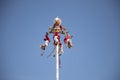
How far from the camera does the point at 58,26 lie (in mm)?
9867

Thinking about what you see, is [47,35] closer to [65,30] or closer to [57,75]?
[65,30]

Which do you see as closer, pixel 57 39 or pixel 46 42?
pixel 57 39

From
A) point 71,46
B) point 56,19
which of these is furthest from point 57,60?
point 56,19

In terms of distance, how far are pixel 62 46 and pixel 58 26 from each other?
674 mm

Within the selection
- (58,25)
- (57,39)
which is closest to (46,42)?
(57,39)

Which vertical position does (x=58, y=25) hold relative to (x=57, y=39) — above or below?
above

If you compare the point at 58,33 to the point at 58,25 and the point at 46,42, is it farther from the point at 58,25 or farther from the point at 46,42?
the point at 46,42

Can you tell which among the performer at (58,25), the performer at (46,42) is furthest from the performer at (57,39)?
the performer at (46,42)

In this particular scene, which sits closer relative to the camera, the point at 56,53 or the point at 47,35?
the point at 56,53

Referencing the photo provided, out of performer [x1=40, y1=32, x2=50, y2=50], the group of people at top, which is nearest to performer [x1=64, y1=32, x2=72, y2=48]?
the group of people at top

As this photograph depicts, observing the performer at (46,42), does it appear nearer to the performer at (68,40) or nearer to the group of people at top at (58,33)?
the group of people at top at (58,33)

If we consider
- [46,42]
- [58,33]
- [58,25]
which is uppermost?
[58,25]

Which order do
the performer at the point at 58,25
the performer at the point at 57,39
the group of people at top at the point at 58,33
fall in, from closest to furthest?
the performer at the point at 57,39, the group of people at top at the point at 58,33, the performer at the point at 58,25

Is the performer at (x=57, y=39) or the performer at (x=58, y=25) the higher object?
the performer at (x=58, y=25)
